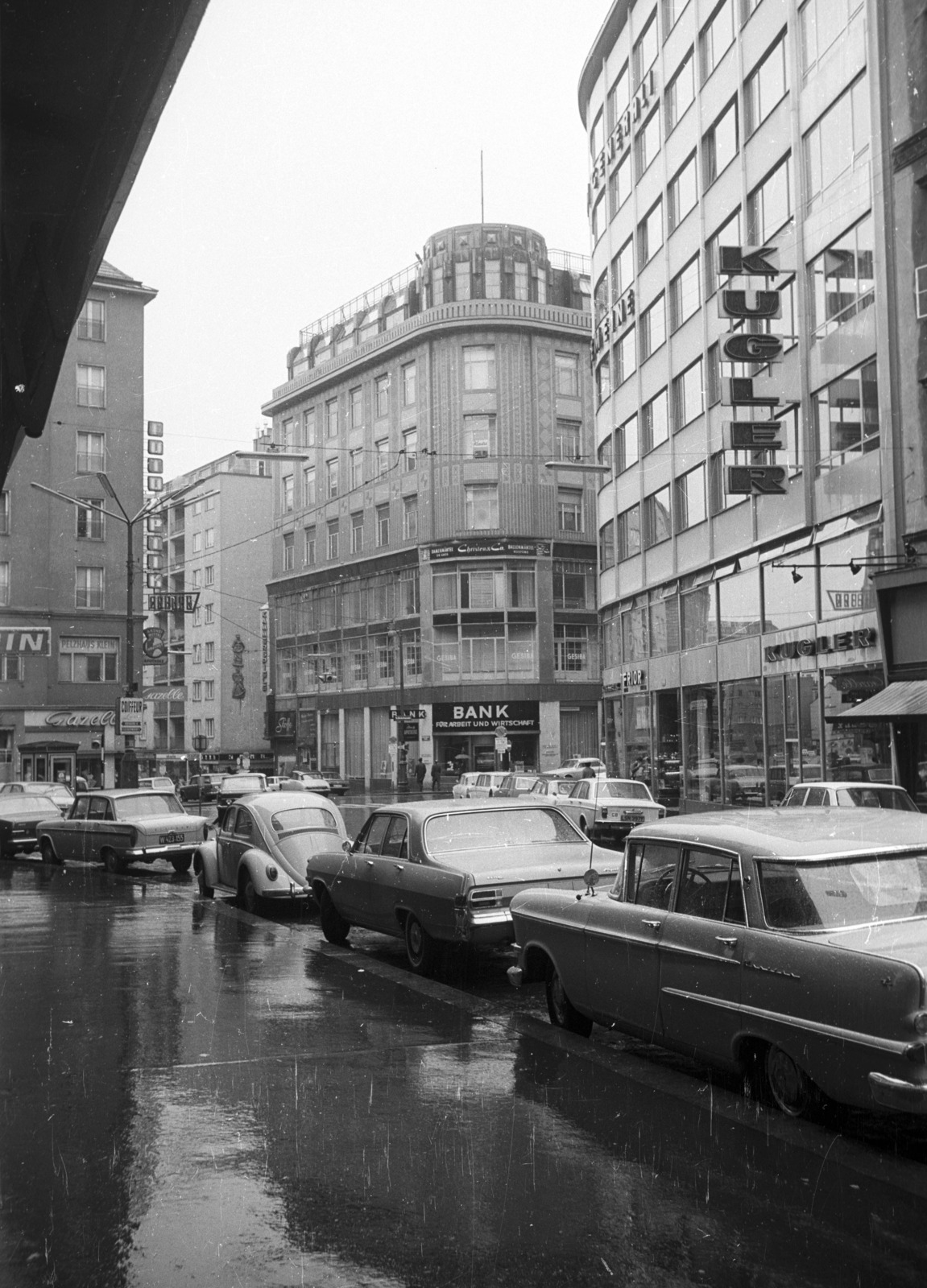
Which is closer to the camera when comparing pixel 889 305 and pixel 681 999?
pixel 681 999

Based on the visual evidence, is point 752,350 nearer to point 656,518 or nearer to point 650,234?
point 656,518

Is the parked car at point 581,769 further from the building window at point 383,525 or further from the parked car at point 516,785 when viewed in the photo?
the building window at point 383,525

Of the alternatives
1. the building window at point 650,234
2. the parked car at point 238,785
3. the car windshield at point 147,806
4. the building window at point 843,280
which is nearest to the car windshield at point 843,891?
the car windshield at point 147,806

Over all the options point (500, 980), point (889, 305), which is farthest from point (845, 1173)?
point (889, 305)

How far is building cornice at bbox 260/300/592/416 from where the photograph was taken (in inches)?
2459

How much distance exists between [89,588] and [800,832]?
5215 cm

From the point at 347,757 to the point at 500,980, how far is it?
185ft

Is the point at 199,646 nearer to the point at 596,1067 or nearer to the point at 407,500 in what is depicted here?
the point at 407,500

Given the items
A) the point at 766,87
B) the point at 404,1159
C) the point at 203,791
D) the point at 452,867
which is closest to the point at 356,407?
the point at 203,791

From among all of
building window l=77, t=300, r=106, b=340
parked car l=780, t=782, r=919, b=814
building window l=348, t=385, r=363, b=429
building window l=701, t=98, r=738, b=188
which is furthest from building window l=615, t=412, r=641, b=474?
building window l=348, t=385, r=363, b=429

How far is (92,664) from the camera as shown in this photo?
184 ft

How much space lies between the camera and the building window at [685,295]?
34.6 m

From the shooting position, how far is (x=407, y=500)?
211ft

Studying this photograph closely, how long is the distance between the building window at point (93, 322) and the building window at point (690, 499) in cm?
2723
